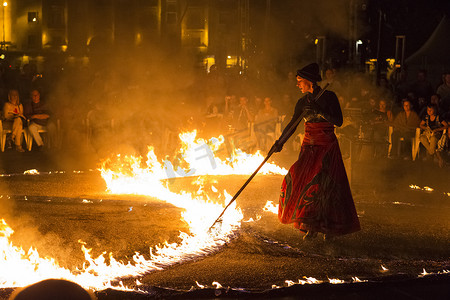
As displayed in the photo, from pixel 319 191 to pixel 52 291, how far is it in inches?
132

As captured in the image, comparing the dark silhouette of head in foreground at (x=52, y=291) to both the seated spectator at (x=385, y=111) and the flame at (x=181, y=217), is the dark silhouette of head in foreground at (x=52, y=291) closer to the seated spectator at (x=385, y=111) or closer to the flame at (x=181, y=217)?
the flame at (x=181, y=217)

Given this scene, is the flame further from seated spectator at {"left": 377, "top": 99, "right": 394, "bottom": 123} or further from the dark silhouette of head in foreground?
seated spectator at {"left": 377, "top": 99, "right": 394, "bottom": 123}

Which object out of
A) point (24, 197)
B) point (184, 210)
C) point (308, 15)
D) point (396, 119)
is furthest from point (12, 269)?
point (308, 15)

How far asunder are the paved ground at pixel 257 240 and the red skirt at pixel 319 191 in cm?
22

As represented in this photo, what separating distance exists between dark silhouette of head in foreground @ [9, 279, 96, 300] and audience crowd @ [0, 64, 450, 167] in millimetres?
9406

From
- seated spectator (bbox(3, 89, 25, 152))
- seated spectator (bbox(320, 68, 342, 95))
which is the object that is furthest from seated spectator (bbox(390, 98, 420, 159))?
seated spectator (bbox(3, 89, 25, 152))

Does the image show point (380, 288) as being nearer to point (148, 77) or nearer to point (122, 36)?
point (148, 77)

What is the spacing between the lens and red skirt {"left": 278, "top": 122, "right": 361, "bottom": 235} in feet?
19.2

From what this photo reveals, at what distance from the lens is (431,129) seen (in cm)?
1249

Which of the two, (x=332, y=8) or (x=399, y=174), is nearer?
(x=399, y=174)

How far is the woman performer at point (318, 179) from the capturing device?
586 cm

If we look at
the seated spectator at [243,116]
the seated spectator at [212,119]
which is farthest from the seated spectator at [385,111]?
the seated spectator at [212,119]

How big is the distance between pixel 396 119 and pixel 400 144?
1.86 feet

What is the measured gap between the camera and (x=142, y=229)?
6402mm
